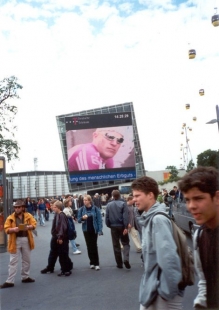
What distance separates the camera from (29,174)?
92.4m

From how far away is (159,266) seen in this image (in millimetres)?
2885

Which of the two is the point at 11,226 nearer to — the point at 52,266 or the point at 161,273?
the point at 52,266

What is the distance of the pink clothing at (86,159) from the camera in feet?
Answer: 139

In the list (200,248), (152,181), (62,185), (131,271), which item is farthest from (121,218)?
(62,185)

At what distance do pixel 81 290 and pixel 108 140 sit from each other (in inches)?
1439

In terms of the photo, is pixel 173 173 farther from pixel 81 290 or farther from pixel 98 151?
pixel 81 290

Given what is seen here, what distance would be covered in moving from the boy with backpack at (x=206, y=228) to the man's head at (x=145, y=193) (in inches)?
31.3

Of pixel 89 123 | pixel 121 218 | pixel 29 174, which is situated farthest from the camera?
pixel 29 174

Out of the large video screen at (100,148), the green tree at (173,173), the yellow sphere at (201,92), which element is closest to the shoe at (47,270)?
the yellow sphere at (201,92)

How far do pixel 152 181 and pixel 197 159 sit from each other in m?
78.5

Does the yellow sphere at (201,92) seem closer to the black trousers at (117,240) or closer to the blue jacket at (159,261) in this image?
the black trousers at (117,240)

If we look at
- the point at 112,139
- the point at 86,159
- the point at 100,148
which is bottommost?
the point at 86,159

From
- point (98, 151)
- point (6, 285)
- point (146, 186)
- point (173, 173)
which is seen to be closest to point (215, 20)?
point (6, 285)

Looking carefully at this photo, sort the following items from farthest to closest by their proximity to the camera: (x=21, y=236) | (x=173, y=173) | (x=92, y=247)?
(x=173, y=173) < (x=92, y=247) < (x=21, y=236)
